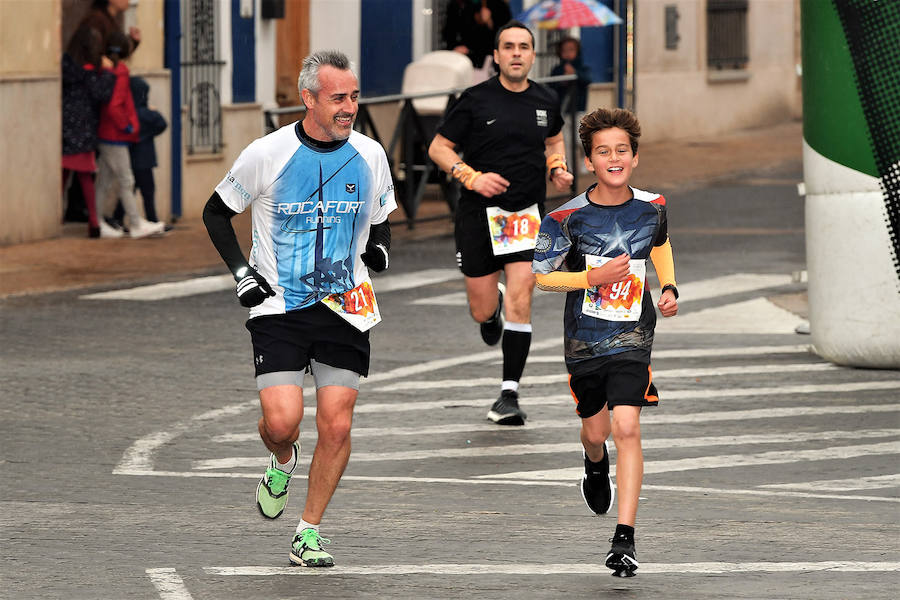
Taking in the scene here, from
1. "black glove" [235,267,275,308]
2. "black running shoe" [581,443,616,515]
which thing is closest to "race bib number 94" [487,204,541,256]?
"black running shoe" [581,443,616,515]

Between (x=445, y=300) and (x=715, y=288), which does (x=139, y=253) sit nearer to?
(x=445, y=300)

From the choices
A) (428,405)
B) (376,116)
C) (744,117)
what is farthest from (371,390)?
(744,117)

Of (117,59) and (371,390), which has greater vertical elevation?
(117,59)

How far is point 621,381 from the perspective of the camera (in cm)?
695

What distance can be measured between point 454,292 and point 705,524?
7.82 m

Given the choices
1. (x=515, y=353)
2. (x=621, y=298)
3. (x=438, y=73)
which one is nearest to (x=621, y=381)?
(x=621, y=298)

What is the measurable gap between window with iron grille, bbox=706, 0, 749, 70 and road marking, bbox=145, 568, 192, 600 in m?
26.9

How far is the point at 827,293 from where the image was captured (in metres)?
11.6

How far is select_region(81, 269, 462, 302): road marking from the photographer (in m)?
14.8

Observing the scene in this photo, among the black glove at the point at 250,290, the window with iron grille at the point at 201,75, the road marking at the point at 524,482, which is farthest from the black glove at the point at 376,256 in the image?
the window with iron grille at the point at 201,75

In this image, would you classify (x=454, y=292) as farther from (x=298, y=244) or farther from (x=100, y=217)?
(x=298, y=244)

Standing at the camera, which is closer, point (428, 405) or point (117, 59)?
point (428, 405)

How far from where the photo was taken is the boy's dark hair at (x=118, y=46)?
17.9 metres

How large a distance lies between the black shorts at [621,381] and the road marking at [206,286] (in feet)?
26.0
